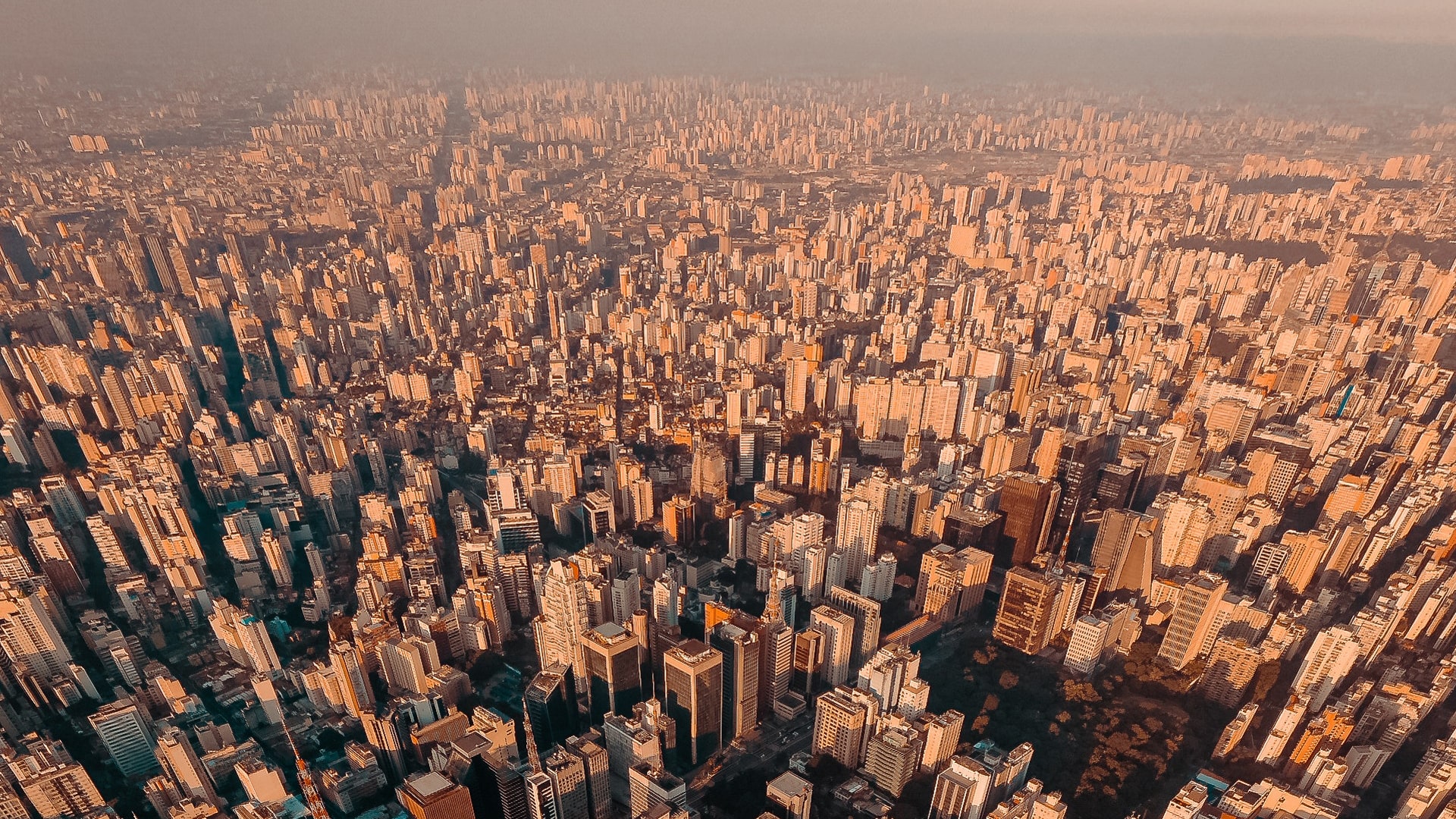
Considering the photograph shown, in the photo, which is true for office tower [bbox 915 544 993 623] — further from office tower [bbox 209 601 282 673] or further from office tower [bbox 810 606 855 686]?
office tower [bbox 209 601 282 673]

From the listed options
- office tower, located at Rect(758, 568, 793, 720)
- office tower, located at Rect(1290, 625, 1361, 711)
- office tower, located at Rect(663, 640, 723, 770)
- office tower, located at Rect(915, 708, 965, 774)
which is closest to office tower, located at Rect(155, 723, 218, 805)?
office tower, located at Rect(663, 640, 723, 770)

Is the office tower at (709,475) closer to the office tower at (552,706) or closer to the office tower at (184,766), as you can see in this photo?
the office tower at (552,706)

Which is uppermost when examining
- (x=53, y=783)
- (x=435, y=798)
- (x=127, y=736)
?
(x=435, y=798)

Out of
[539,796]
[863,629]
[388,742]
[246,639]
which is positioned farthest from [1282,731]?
[246,639]

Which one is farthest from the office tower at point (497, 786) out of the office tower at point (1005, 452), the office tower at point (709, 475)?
the office tower at point (1005, 452)

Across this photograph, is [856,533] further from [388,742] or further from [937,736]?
[388,742]
